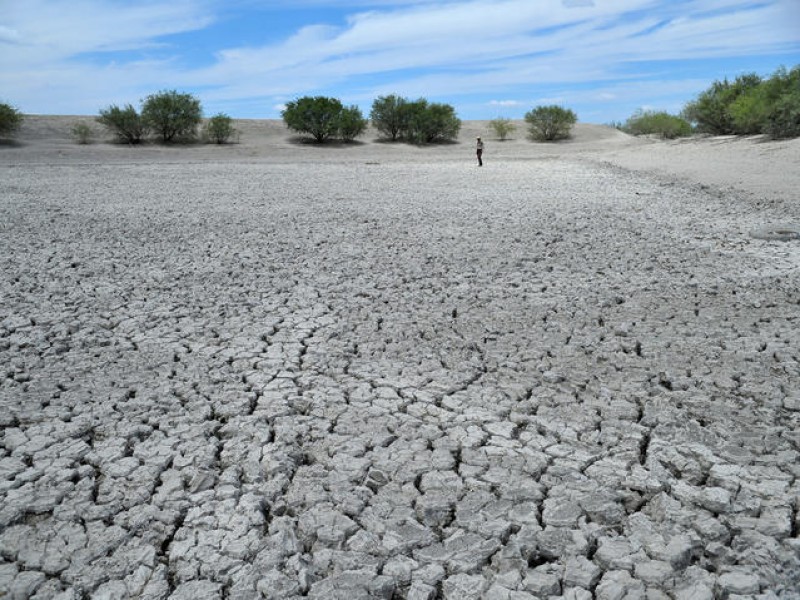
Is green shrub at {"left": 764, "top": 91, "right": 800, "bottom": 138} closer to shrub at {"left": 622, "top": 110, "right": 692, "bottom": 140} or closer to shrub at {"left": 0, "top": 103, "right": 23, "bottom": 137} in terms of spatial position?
shrub at {"left": 622, "top": 110, "right": 692, "bottom": 140}

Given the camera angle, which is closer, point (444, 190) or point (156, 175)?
point (444, 190)

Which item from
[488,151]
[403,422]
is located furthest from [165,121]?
[403,422]

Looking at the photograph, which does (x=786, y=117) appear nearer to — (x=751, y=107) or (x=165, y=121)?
(x=751, y=107)

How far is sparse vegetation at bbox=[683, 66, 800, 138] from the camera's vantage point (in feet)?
73.4

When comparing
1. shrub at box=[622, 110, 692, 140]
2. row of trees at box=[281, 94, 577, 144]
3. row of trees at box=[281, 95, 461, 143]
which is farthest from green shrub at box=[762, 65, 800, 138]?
row of trees at box=[281, 95, 461, 143]

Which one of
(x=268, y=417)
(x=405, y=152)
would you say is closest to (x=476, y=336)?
(x=268, y=417)

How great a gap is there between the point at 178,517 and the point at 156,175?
698 inches

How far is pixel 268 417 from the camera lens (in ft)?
12.6

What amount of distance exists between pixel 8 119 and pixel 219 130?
9296 millimetres

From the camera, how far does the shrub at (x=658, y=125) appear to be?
→ 36781 mm

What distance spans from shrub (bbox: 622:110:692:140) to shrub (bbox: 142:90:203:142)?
2619cm

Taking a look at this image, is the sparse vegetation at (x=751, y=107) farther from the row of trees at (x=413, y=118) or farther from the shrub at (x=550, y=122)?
the shrub at (x=550, y=122)

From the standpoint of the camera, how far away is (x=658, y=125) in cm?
3919

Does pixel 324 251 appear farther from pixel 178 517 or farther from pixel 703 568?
pixel 703 568
